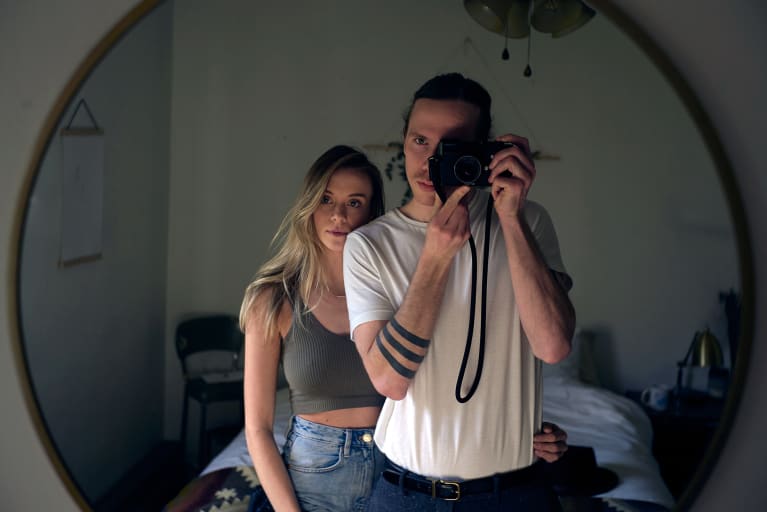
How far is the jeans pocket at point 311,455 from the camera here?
0.89 metres

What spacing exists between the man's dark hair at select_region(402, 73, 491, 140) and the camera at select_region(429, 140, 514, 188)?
0.14ft

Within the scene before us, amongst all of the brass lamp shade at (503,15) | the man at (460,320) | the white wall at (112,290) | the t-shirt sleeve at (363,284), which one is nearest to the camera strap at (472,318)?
the man at (460,320)

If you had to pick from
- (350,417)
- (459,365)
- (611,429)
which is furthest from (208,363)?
(611,429)

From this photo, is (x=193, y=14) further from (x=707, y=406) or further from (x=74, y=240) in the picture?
(x=707, y=406)

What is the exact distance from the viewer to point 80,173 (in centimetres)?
99

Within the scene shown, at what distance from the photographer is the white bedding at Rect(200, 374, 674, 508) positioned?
0.89m

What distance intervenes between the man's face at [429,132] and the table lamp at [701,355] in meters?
0.41

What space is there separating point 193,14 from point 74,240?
0.37 meters

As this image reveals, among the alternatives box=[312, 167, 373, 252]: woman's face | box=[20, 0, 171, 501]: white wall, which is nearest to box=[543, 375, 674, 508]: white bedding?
box=[312, 167, 373, 252]: woman's face

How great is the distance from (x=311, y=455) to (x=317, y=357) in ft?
0.45

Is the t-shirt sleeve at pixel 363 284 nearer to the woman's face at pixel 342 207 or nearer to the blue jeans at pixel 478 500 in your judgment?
the woman's face at pixel 342 207

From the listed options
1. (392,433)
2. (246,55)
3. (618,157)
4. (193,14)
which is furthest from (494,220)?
(193,14)

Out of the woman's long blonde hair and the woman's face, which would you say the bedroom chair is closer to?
the woman's long blonde hair

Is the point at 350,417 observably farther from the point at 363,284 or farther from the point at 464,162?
the point at 464,162
